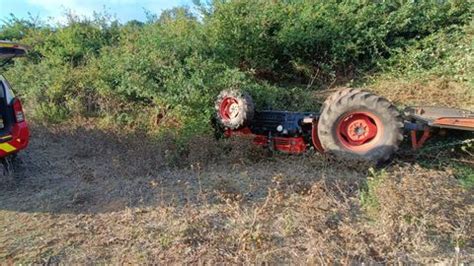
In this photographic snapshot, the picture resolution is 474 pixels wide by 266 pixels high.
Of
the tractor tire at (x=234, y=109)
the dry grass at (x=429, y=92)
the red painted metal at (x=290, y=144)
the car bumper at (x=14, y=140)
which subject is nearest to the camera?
the car bumper at (x=14, y=140)

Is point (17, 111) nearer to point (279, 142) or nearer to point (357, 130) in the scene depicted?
point (279, 142)

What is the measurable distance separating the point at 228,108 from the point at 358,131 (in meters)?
1.82

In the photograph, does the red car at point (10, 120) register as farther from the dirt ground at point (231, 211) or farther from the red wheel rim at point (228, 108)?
the red wheel rim at point (228, 108)

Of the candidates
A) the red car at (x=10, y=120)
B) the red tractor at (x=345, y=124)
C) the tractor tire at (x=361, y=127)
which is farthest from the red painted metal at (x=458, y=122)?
the red car at (x=10, y=120)

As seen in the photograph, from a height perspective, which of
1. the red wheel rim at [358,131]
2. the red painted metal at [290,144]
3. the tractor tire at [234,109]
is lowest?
the red painted metal at [290,144]

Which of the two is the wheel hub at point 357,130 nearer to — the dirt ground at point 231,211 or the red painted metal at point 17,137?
the dirt ground at point 231,211

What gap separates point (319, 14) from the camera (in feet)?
25.0

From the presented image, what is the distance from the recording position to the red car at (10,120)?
4.19m

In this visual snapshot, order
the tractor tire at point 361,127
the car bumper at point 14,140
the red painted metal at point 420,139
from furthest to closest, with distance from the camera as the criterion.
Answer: the red painted metal at point 420,139
the tractor tire at point 361,127
the car bumper at point 14,140

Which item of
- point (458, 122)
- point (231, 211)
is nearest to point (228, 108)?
point (231, 211)

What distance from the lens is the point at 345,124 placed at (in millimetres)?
4680

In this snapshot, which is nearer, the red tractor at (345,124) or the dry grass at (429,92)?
the red tractor at (345,124)

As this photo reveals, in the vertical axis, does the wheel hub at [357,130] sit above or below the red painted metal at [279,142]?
above

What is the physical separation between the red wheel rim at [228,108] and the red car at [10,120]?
253 centimetres
